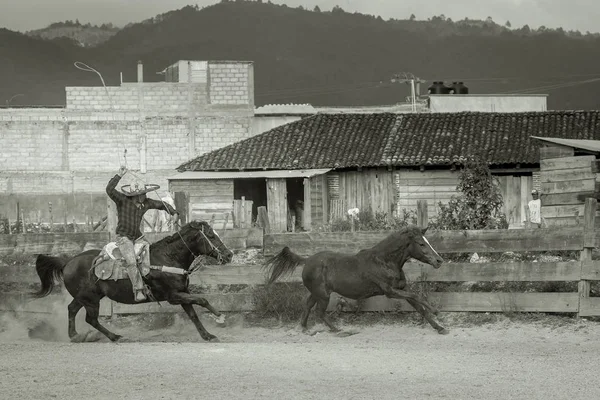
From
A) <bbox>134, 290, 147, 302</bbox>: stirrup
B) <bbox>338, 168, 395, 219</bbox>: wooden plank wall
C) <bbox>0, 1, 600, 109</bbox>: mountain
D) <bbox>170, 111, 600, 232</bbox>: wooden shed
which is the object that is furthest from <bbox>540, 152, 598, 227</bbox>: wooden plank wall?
<bbox>0, 1, 600, 109</bbox>: mountain

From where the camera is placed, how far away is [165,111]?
4834 centimetres

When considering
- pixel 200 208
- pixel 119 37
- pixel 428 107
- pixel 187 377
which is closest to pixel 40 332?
pixel 187 377

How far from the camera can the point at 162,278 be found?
45.9 ft

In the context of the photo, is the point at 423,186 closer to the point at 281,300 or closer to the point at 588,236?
the point at 281,300

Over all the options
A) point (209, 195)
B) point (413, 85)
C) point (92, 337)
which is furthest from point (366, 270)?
point (413, 85)

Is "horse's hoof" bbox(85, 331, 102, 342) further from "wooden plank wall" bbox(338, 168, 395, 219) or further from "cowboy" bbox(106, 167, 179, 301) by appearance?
"wooden plank wall" bbox(338, 168, 395, 219)

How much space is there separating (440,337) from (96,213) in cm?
3436

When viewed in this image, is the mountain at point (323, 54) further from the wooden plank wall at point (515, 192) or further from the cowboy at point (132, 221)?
the cowboy at point (132, 221)

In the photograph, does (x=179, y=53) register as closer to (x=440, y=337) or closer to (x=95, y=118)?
(x=95, y=118)

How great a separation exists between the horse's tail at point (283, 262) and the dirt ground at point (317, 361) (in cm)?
77

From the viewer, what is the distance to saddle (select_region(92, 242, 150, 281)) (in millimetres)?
14021

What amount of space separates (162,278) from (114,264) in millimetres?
657

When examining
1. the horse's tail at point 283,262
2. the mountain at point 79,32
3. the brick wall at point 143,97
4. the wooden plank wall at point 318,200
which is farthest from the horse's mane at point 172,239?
the mountain at point 79,32

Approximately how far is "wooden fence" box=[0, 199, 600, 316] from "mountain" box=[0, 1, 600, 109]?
62.9m
